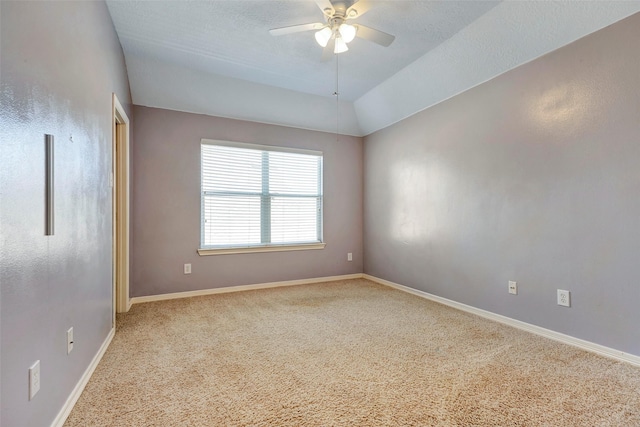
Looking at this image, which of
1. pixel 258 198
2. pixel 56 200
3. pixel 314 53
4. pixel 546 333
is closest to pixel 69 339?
pixel 56 200

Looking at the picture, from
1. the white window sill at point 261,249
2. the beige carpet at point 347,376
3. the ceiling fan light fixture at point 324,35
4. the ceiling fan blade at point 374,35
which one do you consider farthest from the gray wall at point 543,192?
the ceiling fan light fixture at point 324,35

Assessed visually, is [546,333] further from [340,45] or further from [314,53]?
[314,53]

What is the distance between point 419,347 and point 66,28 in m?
Answer: 3.02

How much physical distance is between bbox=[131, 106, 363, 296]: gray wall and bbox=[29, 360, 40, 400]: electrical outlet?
248 centimetres

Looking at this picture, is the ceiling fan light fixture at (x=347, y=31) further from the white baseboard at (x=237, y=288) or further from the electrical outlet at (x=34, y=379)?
the white baseboard at (x=237, y=288)

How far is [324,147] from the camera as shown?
4.71m

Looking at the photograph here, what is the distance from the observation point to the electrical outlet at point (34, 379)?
1.22m

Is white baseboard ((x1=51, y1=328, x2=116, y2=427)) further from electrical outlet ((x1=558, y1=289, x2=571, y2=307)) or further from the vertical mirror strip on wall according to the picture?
electrical outlet ((x1=558, y1=289, x2=571, y2=307))

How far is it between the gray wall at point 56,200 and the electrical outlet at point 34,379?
32 millimetres

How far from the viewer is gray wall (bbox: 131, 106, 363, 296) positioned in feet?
11.9

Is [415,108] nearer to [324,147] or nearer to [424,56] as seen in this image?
[424,56]

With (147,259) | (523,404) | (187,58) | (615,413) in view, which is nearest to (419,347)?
(523,404)

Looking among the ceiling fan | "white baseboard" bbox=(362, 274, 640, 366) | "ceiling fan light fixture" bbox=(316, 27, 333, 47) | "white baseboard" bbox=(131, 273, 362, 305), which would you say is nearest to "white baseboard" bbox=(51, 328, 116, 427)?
"white baseboard" bbox=(131, 273, 362, 305)

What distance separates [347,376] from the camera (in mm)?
1933
